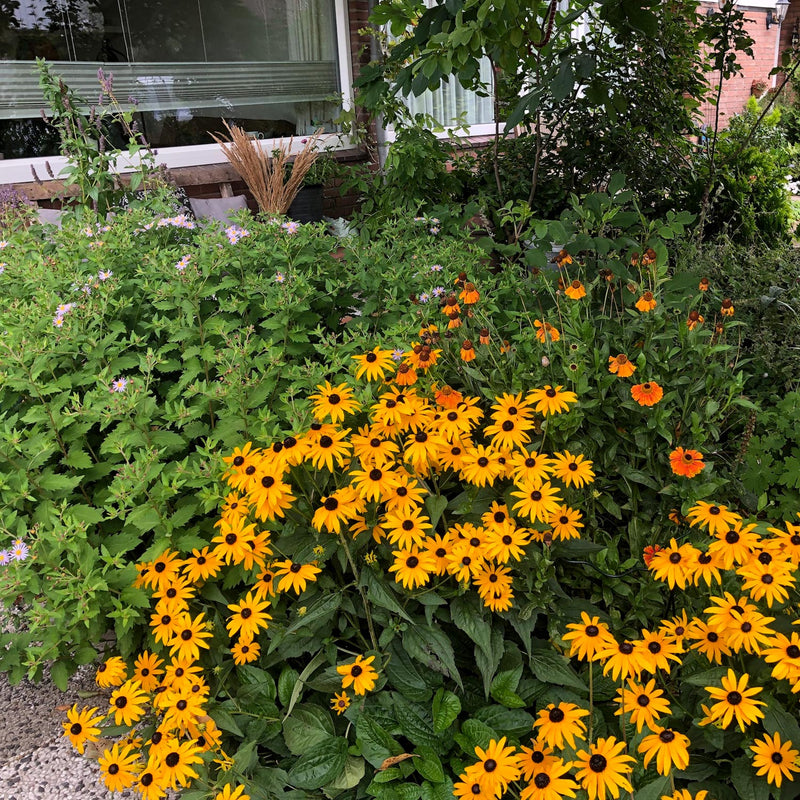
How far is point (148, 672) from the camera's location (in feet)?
3.98

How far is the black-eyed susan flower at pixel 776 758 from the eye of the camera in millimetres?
896

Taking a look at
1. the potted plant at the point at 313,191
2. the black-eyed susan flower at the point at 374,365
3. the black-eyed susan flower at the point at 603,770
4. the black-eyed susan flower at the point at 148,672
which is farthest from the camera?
the potted plant at the point at 313,191

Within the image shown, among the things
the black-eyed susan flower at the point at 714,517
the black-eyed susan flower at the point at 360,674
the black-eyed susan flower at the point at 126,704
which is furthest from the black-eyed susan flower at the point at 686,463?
the black-eyed susan flower at the point at 126,704

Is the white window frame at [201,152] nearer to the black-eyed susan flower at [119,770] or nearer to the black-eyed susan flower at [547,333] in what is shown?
the black-eyed susan flower at [547,333]

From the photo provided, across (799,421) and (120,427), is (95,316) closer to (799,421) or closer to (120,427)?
(120,427)

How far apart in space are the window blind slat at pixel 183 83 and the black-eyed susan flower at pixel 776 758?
4608mm

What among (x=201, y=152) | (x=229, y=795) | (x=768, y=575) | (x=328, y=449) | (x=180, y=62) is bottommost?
(x=229, y=795)

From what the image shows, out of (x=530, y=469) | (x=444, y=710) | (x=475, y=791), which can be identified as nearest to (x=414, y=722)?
(x=444, y=710)

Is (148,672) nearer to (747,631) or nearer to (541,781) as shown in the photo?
(541,781)

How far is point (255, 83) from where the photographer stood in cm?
523

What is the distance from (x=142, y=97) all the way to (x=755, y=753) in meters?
5.06

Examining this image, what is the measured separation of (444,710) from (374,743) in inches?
5.2

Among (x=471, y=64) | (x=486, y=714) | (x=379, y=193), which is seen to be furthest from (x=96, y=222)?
(x=379, y=193)

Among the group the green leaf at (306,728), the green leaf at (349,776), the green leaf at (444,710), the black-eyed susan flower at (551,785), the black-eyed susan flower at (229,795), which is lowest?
the green leaf at (349,776)
